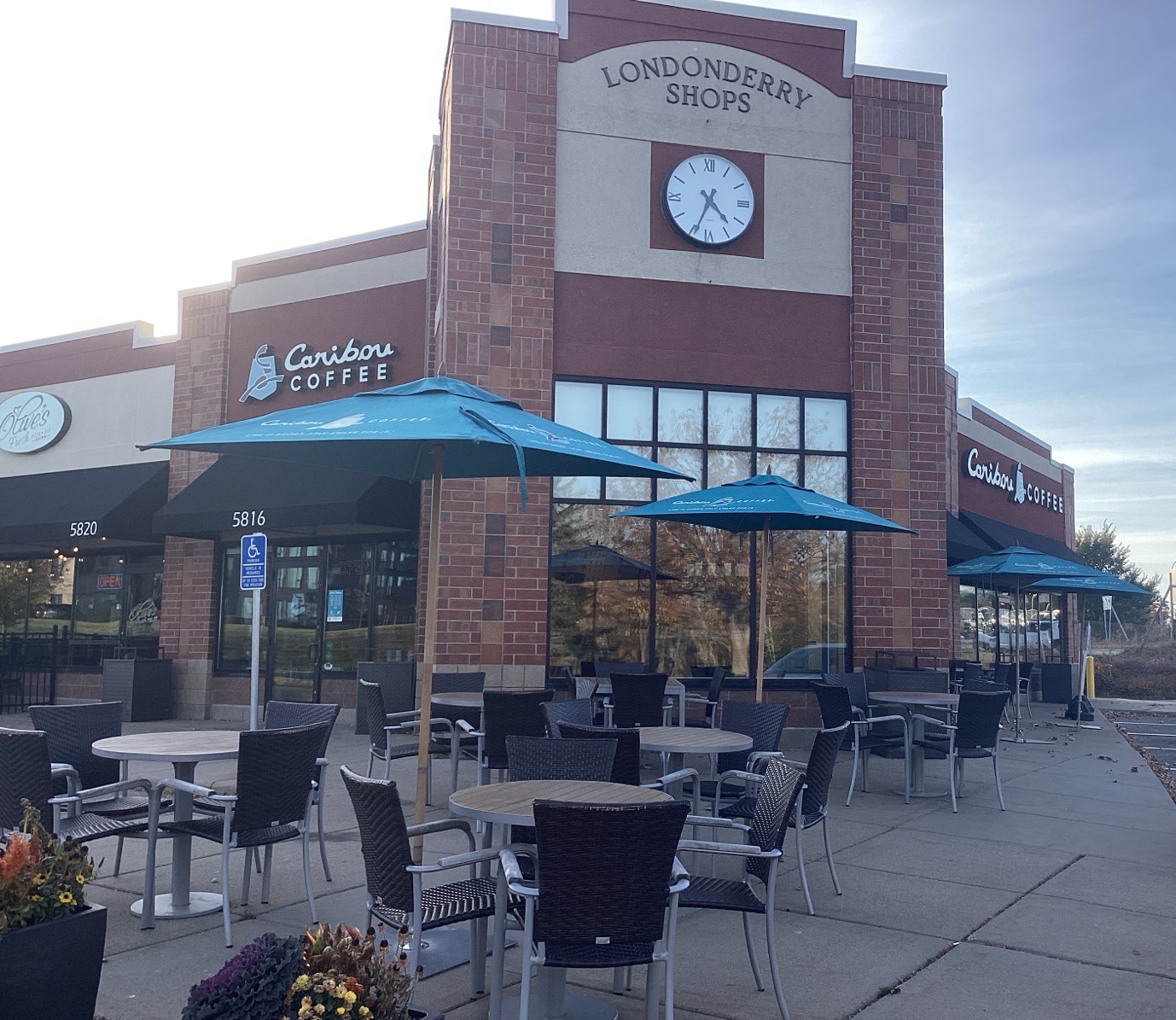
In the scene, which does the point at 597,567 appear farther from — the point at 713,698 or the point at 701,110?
the point at 701,110

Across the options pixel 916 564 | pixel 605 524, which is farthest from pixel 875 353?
pixel 605 524

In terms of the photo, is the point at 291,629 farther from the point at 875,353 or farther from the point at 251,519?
the point at 875,353

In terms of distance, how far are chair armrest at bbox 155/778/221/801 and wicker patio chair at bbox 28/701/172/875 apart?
0.92 meters

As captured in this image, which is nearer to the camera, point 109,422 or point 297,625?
point 297,625

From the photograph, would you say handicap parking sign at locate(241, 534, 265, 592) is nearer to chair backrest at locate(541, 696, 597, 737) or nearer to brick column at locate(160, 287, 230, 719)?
chair backrest at locate(541, 696, 597, 737)

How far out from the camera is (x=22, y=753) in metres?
5.73

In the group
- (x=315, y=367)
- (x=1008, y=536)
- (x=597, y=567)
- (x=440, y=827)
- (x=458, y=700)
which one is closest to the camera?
(x=440, y=827)

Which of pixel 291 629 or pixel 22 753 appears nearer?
pixel 22 753

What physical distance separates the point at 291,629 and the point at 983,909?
41.9 ft

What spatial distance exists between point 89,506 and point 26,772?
41.3 ft

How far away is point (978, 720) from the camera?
389 inches

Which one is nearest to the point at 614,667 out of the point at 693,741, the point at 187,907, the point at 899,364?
the point at 693,741

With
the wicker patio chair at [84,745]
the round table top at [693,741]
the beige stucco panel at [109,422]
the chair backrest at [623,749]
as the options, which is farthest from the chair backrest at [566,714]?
the beige stucco panel at [109,422]

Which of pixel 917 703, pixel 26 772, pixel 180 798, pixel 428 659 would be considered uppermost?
pixel 428 659
